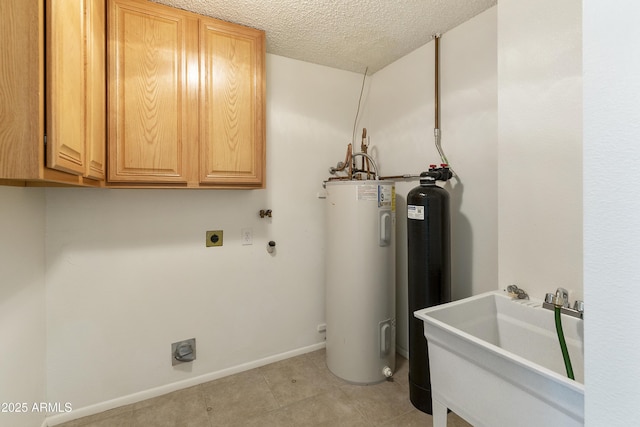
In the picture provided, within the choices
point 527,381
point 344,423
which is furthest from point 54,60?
point 344,423

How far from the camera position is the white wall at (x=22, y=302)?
124 cm

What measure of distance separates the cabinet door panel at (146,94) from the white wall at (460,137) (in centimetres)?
162

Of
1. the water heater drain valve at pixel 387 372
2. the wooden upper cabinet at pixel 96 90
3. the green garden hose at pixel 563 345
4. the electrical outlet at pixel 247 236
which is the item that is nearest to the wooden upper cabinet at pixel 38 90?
the wooden upper cabinet at pixel 96 90

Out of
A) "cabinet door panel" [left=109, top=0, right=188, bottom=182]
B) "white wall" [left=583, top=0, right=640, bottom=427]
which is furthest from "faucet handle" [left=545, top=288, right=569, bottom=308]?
"cabinet door panel" [left=109, top=0, right=188, bottom=182]

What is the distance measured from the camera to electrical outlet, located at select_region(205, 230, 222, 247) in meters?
2.09


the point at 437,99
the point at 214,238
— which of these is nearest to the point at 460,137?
the point at 437,99

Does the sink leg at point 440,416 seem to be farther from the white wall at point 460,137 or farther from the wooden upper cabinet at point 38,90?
the wooden upper cabinet at point 38,90

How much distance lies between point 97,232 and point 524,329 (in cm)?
237

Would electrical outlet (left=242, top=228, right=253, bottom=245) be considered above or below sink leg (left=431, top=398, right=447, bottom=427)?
above

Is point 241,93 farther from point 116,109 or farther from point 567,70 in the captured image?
point 567,70

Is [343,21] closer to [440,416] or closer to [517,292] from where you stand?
[517,292]

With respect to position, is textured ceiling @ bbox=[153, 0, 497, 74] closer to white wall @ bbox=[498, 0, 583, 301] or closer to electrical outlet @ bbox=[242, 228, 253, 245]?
white wall @ bbox=[498, 0, 583, 301]

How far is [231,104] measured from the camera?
184 cm

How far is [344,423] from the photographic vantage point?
1685 mm
